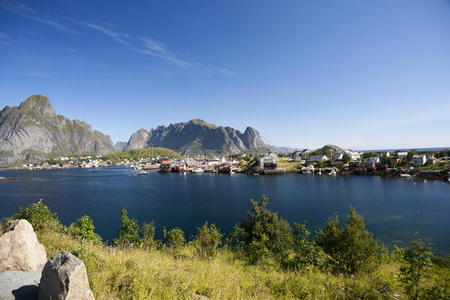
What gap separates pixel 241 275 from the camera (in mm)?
7188

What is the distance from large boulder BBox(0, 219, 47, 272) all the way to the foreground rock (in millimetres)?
302

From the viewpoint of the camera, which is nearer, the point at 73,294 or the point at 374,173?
the point at 73,294

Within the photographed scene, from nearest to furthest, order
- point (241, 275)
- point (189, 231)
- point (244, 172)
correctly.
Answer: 1. point (241, 275)
2. point (189, 231)
3. point (244, 172)

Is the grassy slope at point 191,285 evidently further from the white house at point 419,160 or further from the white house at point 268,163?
the white house at point 268,163

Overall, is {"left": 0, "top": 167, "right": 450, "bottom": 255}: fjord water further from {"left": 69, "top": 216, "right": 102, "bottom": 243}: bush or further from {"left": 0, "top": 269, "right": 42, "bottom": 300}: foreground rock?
{"left": 0, "top": 269, "right": 42, "bottom": 300}: foreground rock

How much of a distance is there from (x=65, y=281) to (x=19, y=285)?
7.92 feet

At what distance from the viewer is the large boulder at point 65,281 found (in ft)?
12.6

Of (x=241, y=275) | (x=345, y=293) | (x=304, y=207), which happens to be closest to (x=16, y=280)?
(x=241, y=275)

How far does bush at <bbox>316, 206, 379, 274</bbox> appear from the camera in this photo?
Result: 12117mm

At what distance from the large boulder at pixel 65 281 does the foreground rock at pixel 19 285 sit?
0.95 metres

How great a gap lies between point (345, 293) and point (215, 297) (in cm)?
403

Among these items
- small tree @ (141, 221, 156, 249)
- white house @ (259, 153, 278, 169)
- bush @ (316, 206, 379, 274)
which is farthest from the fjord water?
white house @ (259, 153, 278, 169)

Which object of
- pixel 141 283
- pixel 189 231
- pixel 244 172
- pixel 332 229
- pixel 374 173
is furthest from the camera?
pixel 244 172

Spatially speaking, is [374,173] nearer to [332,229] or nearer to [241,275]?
[332,229]
